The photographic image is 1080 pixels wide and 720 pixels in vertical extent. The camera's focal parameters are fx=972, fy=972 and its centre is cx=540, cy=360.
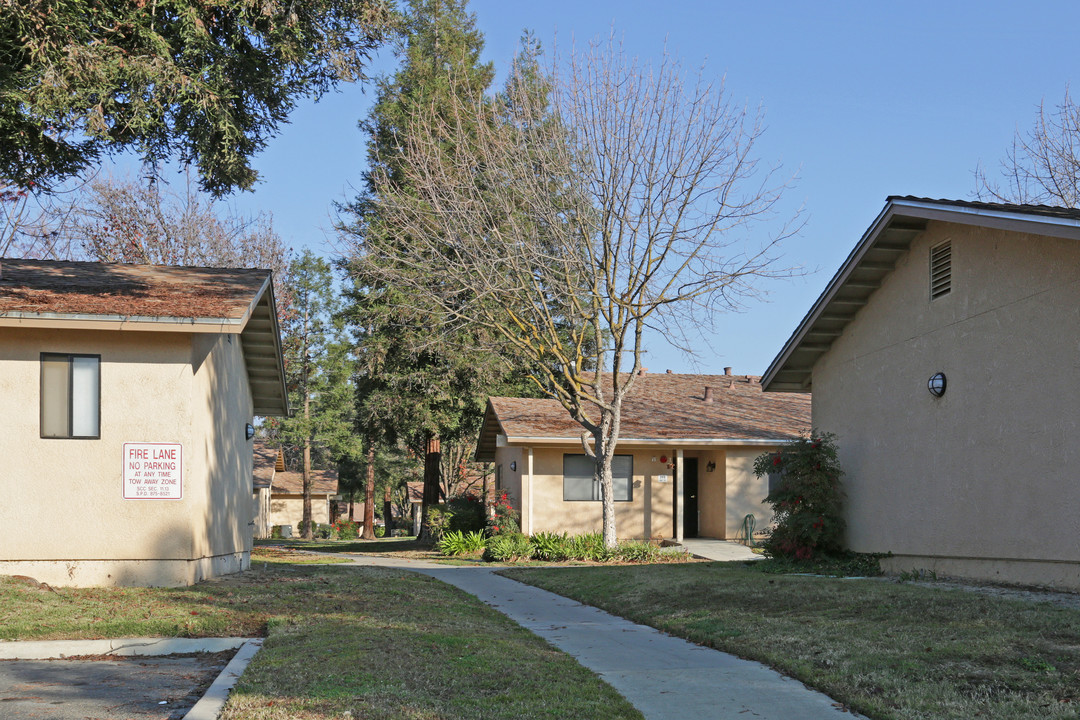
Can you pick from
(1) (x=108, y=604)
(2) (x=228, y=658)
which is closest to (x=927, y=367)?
(2) (x=228, y=658)

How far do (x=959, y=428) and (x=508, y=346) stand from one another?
12.1 metres

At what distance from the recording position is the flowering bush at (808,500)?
15.4 meters

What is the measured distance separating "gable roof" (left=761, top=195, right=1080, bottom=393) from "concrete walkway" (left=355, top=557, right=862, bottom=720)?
5580 mm

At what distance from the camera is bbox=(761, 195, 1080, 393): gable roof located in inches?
405

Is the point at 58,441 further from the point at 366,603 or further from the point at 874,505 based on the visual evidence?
the point at 874,505

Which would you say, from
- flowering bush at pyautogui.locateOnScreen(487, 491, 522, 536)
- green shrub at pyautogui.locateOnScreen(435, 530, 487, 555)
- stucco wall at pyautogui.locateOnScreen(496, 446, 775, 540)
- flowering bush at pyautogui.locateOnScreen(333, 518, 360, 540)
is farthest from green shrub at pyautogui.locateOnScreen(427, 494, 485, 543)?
flowering bush at pyautogui.locateOnScreen(333, 518, 360, 540)

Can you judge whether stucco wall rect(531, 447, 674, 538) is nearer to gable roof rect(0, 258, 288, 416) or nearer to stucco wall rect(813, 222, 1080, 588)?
gable roof rect(0, 258, 288, 416)

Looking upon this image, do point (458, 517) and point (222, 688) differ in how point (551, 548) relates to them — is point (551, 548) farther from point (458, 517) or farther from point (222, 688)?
point (222, 688)

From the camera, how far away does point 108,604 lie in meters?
11.0

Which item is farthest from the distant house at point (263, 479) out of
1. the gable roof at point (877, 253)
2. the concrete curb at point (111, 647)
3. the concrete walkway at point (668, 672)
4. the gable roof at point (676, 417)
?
the concrete curb at point (111, 647)

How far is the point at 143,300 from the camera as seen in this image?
13.0 metres

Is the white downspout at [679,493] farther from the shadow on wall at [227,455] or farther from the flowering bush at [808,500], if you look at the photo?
the shadow on wall at [227,455]

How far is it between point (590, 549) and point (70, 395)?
11.6 m

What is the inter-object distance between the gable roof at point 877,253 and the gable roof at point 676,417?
6721 mm
